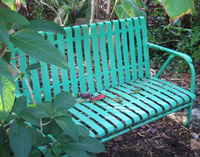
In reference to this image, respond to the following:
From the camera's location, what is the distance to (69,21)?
17.1 ft

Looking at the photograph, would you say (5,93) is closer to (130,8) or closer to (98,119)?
(98,119)

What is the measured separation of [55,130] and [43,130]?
10cm

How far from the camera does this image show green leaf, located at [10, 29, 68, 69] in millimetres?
913

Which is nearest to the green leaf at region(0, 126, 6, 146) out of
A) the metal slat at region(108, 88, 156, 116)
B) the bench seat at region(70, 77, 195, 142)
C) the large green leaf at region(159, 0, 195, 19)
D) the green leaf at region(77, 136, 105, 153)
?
the green leaf at region(77, 136, 105, 153)

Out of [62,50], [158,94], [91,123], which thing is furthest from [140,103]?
[62,50]

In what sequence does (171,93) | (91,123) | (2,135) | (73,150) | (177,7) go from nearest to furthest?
(2,135), (73,150), (91,123), (177,7), (171,93)

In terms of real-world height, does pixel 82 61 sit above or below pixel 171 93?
above

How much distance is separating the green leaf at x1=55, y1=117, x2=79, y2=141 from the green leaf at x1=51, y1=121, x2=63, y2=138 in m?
0.07

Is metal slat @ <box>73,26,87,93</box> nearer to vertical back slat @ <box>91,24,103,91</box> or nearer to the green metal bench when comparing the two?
the green metal bench

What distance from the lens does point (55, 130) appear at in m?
1.33

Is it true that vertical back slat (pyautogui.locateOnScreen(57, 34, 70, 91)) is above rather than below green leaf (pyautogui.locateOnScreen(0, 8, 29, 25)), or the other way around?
below

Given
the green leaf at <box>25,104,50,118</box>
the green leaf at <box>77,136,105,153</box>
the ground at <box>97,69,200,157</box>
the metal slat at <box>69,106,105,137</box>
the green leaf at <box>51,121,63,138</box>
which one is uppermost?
the green leaf at <box>25,104,50,118</box>

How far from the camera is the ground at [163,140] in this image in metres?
2.46

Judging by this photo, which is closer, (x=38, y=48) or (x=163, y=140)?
(x=38, y=48)
